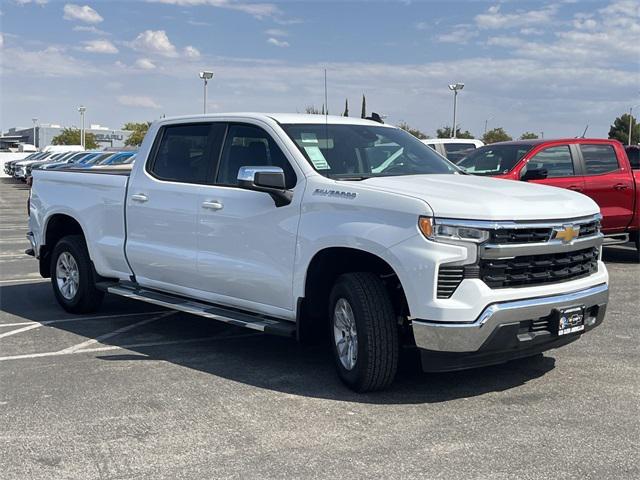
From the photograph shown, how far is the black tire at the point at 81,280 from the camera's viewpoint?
25.6 feet

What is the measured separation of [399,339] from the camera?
205 inches

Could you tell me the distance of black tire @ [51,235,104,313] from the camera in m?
7.80

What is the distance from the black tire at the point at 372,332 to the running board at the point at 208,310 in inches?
27.7

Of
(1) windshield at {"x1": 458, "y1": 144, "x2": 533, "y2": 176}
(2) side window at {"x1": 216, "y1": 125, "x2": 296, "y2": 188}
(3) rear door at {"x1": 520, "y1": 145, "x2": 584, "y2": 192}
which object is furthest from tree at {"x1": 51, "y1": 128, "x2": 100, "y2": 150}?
(2) side window at {"x1": 216, "y1": 125, "x2": 296, "y2": 188}

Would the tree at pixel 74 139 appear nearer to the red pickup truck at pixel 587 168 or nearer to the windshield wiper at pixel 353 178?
the red pickup truck at pixel 587 168

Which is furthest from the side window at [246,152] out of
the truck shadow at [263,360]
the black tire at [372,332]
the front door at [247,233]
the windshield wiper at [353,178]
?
the truck shadow at [263,360]

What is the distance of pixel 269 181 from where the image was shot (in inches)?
217

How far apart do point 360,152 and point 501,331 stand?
200cm

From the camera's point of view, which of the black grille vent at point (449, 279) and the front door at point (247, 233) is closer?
the black grille vent at point (449, 279)

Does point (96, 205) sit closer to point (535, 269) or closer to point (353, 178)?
point (353, 178)

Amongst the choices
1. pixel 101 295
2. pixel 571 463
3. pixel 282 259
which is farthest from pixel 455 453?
pixel 101 295

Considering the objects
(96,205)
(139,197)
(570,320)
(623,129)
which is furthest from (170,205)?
(623,129)

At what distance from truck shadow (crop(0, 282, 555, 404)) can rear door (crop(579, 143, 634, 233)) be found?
19.1ft

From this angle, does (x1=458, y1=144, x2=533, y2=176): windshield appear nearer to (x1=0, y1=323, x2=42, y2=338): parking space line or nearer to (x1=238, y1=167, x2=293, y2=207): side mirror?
(x1=238, y1=167, x2=293, y2=207): side mirror
